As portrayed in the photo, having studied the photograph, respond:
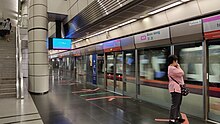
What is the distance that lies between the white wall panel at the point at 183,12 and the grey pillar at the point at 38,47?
18.8ft

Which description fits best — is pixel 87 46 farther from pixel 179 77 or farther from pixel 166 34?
pixel 179 77

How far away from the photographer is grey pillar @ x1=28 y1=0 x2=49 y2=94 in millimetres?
7973

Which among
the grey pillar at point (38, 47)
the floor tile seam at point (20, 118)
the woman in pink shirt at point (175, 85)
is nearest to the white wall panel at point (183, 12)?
the woman in pink shirt at point (175, 85)

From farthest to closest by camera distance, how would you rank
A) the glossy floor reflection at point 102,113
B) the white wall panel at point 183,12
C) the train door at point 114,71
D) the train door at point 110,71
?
the train door at point 110,71 → the train door at point 114,71 → the white wall panel at point 183,12 → the glossy floor reflection at point 102,113

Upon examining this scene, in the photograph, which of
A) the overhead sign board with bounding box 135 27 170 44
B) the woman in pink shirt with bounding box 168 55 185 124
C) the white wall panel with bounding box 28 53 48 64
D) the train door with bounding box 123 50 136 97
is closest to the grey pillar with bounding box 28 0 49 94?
the white wall panel with bounding box 28 53 48 64

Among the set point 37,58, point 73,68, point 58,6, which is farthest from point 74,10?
point 73,68

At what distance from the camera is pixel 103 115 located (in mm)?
4527

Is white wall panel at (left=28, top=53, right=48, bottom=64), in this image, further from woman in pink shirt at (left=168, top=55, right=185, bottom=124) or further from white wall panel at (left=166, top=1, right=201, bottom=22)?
woman in pink shirt at (left=168, top=55, right=185, bottom=124)

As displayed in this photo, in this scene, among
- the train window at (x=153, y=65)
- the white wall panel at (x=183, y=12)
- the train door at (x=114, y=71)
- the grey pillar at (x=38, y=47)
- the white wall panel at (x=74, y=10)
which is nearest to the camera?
the white wall panel at (x=183, y=12)

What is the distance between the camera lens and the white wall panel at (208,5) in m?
3.72

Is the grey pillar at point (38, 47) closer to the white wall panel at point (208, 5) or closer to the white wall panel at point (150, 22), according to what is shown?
the white wall panel at point (150, 22)

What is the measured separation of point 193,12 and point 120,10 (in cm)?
182

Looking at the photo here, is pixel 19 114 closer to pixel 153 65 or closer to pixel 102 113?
pixel 102 113

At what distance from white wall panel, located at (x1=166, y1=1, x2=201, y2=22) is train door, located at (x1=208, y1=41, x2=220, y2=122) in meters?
0.84
